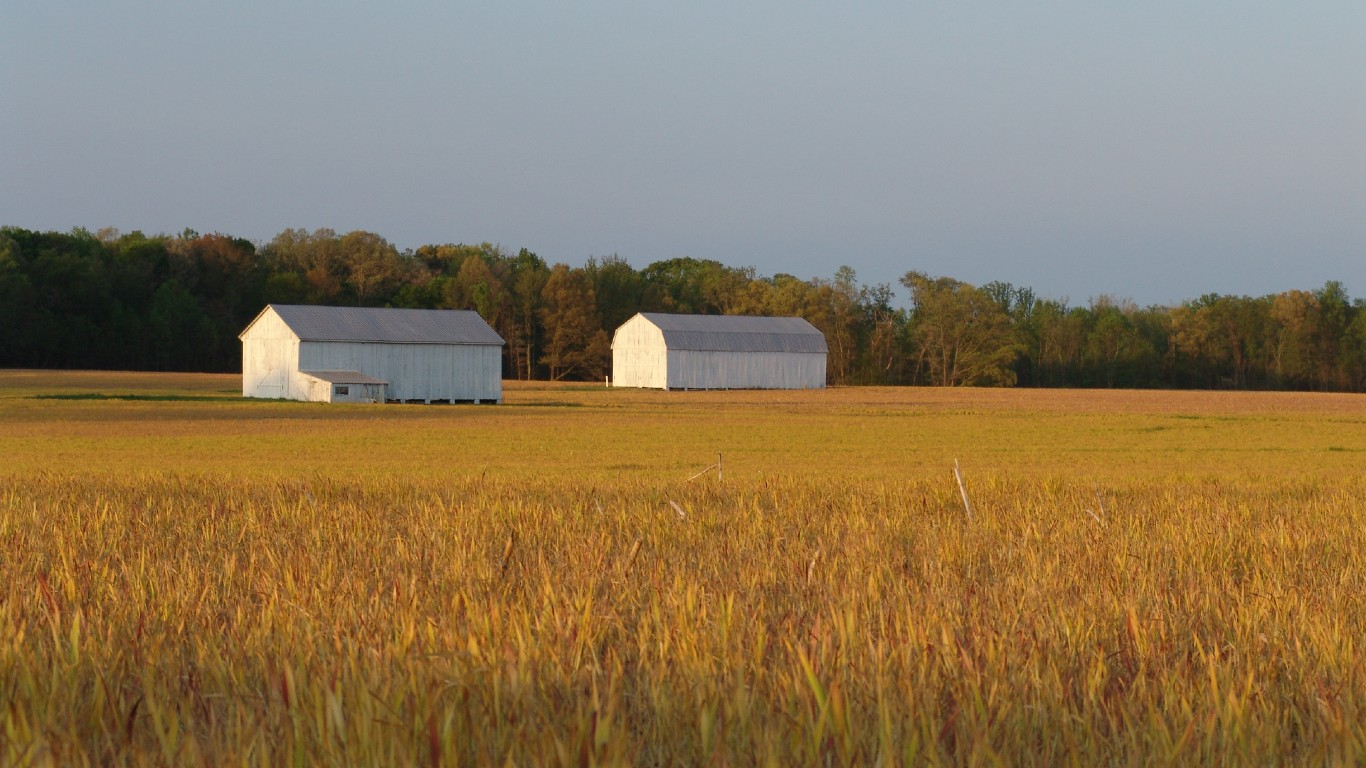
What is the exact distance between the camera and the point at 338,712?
12.2 feet

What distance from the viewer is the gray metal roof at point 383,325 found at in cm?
6412

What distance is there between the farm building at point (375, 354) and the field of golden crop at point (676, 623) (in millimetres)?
48351

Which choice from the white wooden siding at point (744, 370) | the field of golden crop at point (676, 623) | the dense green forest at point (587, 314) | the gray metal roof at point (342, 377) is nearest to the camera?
the field of golden crop at point (676, 623)

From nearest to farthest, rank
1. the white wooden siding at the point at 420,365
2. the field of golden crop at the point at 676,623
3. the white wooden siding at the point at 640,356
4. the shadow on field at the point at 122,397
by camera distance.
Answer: the field of golden crop at the point at 676,623, the shadow on field at the point at 122,397, the white wooden siding at the point at 420,365, the white wooden siding at the point at 640,356

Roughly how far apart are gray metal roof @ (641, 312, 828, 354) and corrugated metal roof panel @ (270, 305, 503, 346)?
2452 centimetres

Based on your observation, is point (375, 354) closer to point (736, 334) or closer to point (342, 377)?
point (342, 377)

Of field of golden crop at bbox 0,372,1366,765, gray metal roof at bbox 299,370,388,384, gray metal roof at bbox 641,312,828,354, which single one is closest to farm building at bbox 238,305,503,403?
gray metal roof at bbox 299,370,388,384

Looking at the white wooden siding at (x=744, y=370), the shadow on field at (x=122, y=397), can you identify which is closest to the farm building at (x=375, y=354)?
the shadow on field at (x=122, y=397)

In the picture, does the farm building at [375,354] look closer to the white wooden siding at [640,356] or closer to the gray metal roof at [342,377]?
the gray metal roof at [342,377]

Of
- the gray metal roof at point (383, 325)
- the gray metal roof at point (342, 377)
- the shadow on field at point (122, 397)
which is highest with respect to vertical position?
the gray metal roof at point (383, 325)

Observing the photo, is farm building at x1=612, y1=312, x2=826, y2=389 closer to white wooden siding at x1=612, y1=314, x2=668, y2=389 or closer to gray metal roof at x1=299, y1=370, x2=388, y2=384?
white wooden siding at x1=612, y1=314, x2=668, y2=389

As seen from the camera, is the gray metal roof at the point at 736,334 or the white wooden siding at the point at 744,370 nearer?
the white wooden siding at the point at 744,370

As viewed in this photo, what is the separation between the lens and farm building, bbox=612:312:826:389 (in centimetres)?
9056

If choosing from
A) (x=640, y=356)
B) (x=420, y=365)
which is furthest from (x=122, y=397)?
(x=640, y=356)
